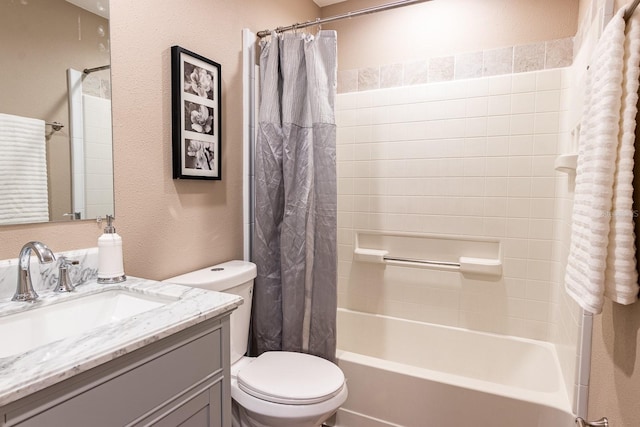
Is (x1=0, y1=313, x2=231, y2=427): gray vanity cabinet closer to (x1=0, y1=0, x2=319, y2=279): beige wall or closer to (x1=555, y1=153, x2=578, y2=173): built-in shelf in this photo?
(x1=0, y1=0, x2=319, y2=279): beige wall

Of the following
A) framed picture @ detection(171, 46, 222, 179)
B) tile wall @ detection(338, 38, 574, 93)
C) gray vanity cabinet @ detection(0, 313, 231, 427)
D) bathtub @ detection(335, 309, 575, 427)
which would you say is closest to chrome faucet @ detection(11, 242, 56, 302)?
gray vanity cabinet @ detection(0, 313, 231, 427)

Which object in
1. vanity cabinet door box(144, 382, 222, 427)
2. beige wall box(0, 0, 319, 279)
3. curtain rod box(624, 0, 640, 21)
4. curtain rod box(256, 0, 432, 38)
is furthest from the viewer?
curtain rod box(256, 0, 432, 38)

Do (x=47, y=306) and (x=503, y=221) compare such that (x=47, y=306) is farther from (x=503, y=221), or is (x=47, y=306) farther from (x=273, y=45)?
(x=503, y=221)

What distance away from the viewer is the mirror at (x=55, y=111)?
3.46 feet

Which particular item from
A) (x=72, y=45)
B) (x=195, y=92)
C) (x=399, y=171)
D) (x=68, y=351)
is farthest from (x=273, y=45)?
(x=68, y=351)

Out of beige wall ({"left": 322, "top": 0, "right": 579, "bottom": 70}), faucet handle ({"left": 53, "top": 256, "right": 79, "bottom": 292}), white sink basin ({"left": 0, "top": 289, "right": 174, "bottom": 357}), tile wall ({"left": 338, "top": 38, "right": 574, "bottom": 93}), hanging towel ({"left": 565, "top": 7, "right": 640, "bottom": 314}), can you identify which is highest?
beige wall ({"left": 322, "top": 0, "right": 579, "bottom": 70})

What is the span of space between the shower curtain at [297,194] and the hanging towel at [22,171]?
93 cm

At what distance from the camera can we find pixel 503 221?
7.14ft

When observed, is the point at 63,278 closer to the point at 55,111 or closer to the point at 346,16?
the point at 55,111

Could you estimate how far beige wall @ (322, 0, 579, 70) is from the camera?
6.73 feet

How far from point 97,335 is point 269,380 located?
813 mm

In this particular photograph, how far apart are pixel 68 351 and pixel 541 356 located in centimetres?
222

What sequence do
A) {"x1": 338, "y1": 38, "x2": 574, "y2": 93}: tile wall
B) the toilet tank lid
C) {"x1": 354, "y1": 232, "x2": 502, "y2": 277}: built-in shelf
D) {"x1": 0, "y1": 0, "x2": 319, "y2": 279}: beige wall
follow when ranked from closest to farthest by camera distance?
{"x1": 0, "y1": 0, "x2": 319, "y2": 279}: beige wall
the toilet tank lid
{"x1": 338, "y1": 38, "x2": 574, "y2": 93}: tile wall
{"x1": 354, "y1": 232, "x2": 502, "y2": 277}: built-in shelf

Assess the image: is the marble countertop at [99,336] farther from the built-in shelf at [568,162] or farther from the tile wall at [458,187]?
the tile wall at [458,187]
